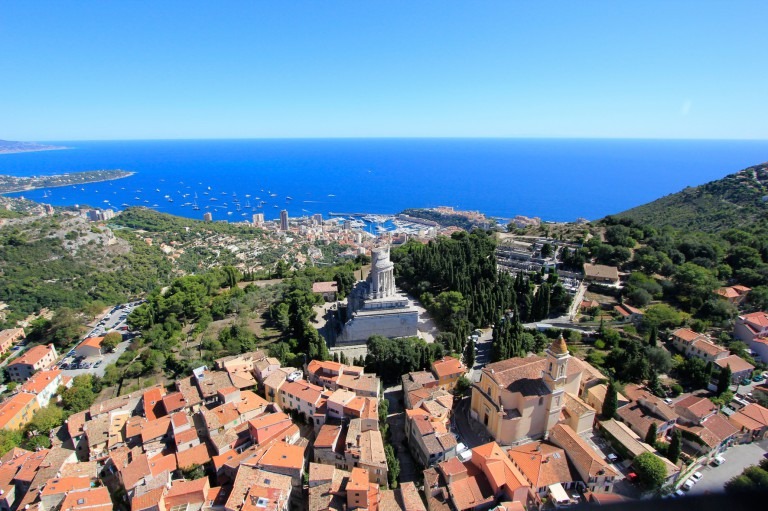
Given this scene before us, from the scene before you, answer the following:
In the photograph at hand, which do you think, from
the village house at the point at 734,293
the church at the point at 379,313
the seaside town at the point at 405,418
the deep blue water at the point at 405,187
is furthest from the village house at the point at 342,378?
the deep blue water at the point at 405,187

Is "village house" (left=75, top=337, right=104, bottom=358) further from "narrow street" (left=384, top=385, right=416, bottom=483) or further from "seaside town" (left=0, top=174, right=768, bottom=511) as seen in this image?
"narrow street" (left=384, top=385, right=416, bottom=483)

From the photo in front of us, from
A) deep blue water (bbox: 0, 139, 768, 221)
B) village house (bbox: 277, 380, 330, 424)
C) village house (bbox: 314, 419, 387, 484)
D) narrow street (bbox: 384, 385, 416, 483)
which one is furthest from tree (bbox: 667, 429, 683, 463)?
deep blue water (bbox: 0, 139, 768, 221)

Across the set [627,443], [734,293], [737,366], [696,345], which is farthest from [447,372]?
[734,293]

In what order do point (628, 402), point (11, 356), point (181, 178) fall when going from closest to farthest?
point (628, 402), point (11, 356), point (181, 178)

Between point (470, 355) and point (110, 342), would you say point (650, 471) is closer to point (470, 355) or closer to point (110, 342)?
point (470, 355)

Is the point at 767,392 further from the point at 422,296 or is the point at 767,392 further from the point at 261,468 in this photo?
the point at 261,468

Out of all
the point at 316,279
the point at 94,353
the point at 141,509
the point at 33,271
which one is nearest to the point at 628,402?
the point at 141,509
